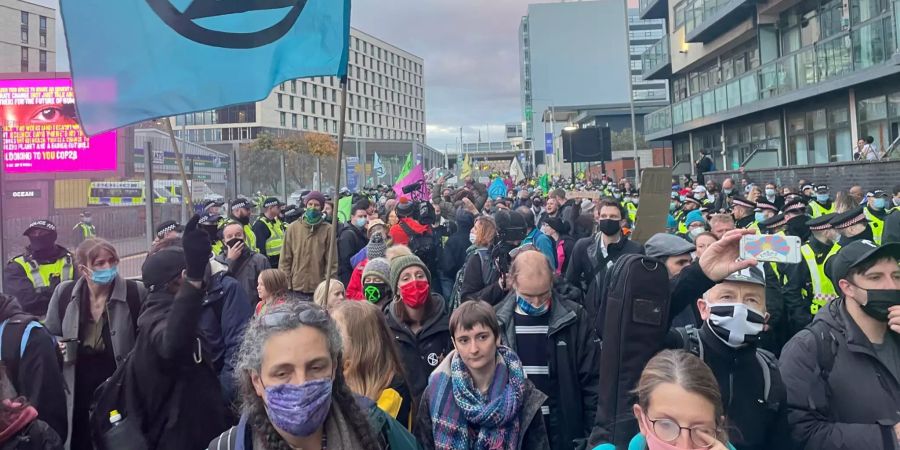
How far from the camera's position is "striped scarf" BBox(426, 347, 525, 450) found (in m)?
3.07

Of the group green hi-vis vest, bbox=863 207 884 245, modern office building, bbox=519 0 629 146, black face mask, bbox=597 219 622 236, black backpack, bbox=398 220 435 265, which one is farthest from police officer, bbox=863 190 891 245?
modern office building, bbox=519 0 629 146

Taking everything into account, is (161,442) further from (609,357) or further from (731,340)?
(731,340)

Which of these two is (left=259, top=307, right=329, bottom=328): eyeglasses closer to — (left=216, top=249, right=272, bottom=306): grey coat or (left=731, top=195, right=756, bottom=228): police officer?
(left=216, top=249, right=272, bottom=306): grey coat

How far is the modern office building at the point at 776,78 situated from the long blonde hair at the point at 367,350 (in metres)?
16.9

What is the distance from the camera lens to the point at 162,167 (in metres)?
14.3

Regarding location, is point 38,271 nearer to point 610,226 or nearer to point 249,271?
point 249,271

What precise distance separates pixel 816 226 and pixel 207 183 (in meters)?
13.9

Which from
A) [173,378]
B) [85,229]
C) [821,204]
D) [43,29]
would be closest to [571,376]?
[173,378]

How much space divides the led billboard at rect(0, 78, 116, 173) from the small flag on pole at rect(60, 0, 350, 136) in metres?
14.5

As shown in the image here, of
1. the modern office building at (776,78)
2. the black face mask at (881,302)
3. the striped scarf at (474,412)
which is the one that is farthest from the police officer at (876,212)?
the modern office building at (776,78)

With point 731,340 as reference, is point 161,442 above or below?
below

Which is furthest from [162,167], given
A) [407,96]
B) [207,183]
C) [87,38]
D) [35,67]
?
[407,96]

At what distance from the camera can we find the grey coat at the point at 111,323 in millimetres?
4016

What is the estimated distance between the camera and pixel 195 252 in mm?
3115
